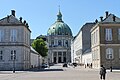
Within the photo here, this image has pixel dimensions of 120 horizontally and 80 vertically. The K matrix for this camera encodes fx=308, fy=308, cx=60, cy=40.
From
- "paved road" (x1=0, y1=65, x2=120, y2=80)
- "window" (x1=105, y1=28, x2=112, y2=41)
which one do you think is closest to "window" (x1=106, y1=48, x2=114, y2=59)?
"window" (x1=105, y1=28, x2=112, y2=41)

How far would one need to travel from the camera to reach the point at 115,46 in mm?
63094

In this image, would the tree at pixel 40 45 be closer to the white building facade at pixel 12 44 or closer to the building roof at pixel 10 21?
the building roof at pixel 10 21

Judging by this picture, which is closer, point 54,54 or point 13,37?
point 13,37

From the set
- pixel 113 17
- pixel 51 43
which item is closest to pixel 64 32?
pixel 51 43

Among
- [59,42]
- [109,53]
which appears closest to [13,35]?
[109,53]

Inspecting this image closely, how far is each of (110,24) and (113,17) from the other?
1997mm

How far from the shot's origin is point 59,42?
199500 millimetres

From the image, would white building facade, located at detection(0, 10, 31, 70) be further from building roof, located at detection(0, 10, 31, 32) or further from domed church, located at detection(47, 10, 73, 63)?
domed church, located at detection(47, 10, 73, 63)

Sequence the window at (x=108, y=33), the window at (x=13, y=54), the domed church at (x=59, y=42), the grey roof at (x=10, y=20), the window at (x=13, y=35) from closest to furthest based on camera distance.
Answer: the window at (x=13, y=54) → the window at (x=13, y=35) → the grey roof at (x=10, y=20) → the window at (x=108, y=33) → the domed church at (x=59, y=42)

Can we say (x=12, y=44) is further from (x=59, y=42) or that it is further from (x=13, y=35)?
(x=59, y=42)

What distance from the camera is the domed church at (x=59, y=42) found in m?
197

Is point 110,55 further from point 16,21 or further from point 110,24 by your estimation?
point 16,21

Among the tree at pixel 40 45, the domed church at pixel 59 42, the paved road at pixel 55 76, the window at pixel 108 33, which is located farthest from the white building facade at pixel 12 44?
the domed church at pixel 59 42

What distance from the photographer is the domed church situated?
197m
